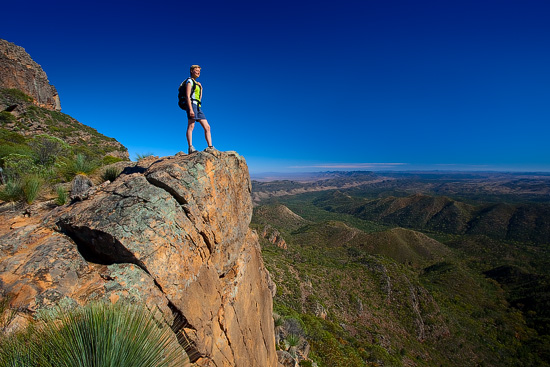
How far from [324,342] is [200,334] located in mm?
25316

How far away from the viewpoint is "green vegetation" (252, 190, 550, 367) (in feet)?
116

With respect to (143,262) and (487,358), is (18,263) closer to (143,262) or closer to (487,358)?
(143,262)

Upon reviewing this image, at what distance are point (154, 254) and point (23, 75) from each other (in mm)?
55325

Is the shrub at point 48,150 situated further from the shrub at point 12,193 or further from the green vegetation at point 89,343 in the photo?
the green vegetation at point 89,343

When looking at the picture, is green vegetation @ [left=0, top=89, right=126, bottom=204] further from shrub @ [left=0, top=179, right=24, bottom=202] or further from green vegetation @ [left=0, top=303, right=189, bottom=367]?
green vegetation @ [left=0, top=303, right=189, bottom=367]

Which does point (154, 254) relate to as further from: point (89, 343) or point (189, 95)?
point (189, 95)

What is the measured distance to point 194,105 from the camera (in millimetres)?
7355

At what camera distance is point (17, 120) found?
96.1ft

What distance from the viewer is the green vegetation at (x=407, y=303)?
1391 inches

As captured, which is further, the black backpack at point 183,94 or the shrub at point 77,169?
the shrub at point 77,169

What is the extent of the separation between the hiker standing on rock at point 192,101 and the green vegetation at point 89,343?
214 inches

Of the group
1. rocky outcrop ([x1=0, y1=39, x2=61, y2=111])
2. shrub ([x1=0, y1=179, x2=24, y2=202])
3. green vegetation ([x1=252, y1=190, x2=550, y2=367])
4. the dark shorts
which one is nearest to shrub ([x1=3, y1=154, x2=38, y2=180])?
shrub ([x1=0, y1=179, x2=24, y2=202])

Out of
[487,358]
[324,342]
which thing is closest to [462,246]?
[487,358]

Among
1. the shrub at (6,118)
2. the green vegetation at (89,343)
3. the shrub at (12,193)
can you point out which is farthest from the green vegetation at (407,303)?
the shrub at (6,118)
